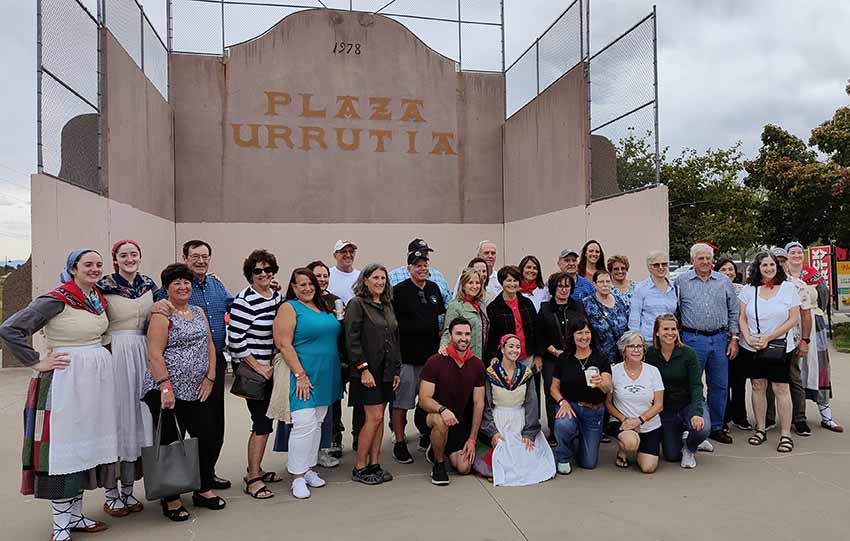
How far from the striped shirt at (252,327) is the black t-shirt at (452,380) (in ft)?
3.54

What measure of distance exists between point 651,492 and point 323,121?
8.89 metres

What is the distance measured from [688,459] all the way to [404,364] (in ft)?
7.03

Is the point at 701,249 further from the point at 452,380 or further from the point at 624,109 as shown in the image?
the point at 624,109

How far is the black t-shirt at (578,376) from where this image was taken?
14.5ft

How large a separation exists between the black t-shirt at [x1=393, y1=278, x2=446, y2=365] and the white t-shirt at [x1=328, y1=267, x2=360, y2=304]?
0.93 m

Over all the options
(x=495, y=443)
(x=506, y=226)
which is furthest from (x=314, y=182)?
(x=495, y=443)

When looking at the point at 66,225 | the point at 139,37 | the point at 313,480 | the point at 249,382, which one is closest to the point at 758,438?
the point at 313,480

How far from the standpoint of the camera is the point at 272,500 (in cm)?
386

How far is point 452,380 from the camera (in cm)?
421

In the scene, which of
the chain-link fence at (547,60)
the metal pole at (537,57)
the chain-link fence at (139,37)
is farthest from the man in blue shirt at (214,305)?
the metal pole at (537,57)

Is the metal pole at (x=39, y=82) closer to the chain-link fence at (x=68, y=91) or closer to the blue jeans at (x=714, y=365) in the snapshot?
the chain-link fence at (x=68, y=91)

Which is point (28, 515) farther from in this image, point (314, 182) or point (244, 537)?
point (314, 182)

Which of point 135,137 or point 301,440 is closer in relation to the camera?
point 301,440

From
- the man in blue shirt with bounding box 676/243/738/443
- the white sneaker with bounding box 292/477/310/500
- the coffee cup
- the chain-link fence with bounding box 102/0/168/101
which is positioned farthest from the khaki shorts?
the chain-link fence with bounding box 102/0/168/101
